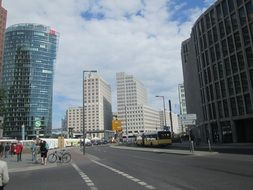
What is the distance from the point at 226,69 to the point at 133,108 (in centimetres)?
8339

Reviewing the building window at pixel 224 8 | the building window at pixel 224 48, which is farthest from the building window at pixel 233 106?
the building window at pixel 224 8

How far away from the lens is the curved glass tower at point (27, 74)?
151 metres

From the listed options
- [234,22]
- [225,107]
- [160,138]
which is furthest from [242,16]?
[160,138]

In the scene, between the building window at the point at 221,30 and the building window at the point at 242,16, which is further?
the building window at the point at 221,30

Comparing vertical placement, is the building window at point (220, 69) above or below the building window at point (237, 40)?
below

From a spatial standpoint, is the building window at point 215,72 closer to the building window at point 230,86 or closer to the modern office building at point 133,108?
the building window at point 230,86

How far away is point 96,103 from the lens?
4975 inches

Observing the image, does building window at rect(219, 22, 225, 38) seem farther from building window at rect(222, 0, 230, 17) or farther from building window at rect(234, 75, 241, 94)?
building window at rect(234, 75, 241, 94)

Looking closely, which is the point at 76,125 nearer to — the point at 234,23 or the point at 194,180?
the point at 234,23

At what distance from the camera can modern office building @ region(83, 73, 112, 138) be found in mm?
105562

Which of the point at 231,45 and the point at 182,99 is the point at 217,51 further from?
the point at 182,99

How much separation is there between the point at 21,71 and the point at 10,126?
27.0 metres

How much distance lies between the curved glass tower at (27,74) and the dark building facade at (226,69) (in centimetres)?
9767

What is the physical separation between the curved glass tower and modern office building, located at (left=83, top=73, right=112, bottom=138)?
76.0ft
